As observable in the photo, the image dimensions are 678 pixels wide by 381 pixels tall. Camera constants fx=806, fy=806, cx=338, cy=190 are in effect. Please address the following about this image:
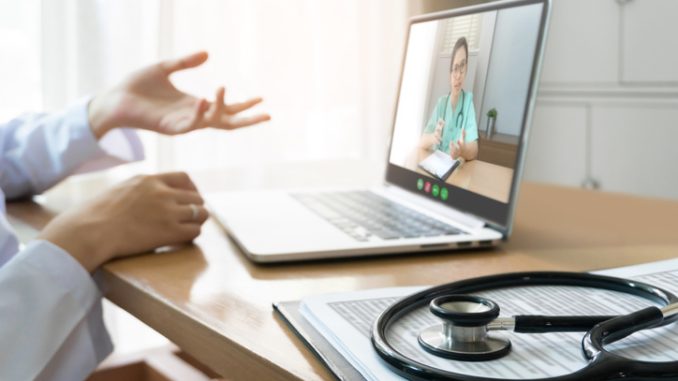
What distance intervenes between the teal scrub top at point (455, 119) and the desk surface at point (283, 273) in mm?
110

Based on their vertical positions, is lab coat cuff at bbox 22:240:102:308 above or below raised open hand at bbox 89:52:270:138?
below

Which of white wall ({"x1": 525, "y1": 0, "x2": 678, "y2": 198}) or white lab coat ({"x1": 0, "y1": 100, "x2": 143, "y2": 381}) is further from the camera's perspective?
white wall ({"x1": 525, "y1": 0, "x2": 678, "y2": 198})

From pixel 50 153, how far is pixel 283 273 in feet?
1.89

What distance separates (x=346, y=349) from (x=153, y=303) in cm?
22

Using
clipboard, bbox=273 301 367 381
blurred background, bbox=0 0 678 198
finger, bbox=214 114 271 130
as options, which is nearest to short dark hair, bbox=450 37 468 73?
finger, bbox=214 114 271 130

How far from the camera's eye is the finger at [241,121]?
2.98 ft

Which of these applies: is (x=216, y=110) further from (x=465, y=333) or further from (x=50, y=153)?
(x=465, y=333)

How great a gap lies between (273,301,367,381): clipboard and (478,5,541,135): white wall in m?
0.28

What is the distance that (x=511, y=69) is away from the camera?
0.71 meters

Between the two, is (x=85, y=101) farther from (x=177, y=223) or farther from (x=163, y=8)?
(x=163, y=8)

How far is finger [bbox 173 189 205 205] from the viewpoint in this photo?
774 millimetres

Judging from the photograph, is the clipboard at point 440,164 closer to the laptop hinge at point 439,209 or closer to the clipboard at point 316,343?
the laptop hinge at point 439,209

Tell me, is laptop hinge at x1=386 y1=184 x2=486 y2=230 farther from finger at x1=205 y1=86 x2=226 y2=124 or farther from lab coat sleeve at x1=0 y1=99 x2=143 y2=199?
lab coat sleeve at x1=0 y1=99 x2=143 y2=199

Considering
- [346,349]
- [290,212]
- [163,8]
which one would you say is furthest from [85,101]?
[163,8]
